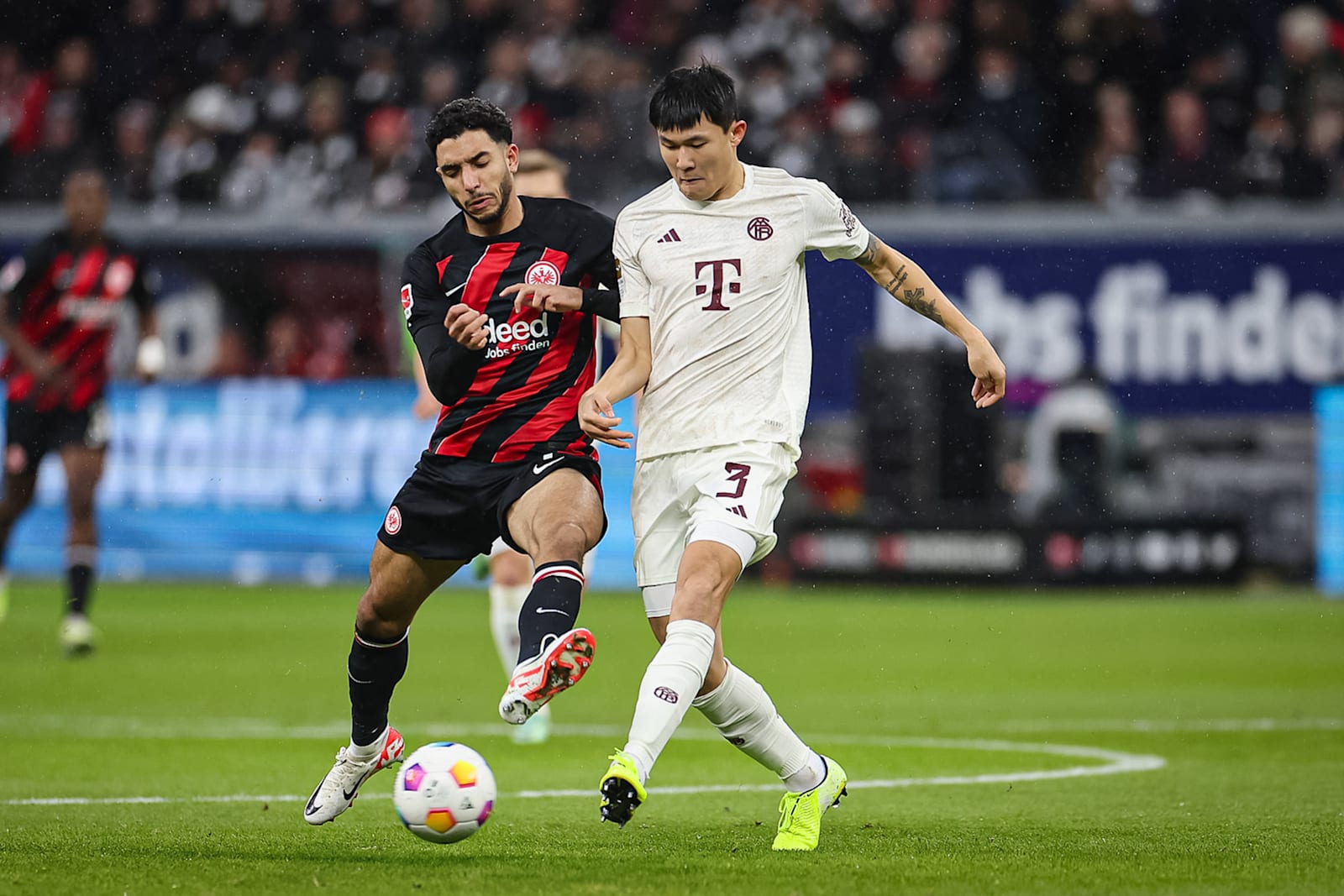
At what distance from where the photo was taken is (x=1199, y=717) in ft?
29.8

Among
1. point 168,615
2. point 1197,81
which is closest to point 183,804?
point 168,615

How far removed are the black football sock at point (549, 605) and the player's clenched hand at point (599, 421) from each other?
0.36 m

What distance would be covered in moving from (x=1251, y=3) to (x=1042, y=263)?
421cm

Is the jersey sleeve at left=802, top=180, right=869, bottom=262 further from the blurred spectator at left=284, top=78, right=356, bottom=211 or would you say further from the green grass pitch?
the blurred spectator at left=284, top=78, right=356, bottom=211

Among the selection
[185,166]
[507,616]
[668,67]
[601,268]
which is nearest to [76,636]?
[507,616]

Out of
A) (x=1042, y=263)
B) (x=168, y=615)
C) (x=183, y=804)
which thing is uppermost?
(x=1042, y=263)

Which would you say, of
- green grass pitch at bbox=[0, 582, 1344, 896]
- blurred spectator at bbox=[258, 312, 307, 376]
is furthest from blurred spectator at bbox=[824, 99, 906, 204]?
blurred spectator at bbox=[258, 312, 307, 376]

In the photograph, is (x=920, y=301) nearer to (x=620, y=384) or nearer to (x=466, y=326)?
(x=620, y=384)

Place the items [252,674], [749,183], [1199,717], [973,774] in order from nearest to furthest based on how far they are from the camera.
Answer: [749,183] < [973,774] < [1199,717] < [252,674]

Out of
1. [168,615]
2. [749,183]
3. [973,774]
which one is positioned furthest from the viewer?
[168,615]

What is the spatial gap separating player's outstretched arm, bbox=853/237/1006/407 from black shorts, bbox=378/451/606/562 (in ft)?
3.51

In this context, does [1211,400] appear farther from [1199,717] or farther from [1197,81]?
[1199,717]

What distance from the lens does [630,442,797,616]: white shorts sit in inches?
206

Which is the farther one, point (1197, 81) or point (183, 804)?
point (1197, 81)
